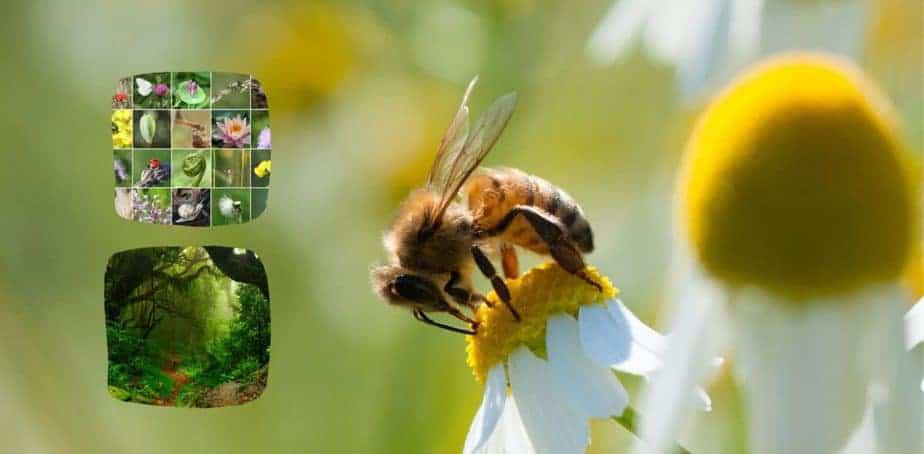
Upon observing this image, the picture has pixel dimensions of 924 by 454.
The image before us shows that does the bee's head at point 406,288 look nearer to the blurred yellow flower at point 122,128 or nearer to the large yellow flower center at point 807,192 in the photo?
the large yellow flower center at point 807,192

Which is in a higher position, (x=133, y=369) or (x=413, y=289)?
(x=413, y=289)

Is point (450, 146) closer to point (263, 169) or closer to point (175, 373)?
point (263, 169)

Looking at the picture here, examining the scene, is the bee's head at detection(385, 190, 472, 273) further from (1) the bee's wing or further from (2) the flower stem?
(2) the flower stem

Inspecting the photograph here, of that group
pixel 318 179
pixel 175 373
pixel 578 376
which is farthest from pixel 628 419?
pixel 175 373

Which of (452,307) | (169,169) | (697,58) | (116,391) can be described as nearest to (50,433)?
(116,391)

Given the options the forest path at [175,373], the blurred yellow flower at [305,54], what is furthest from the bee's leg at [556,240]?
the forest path at [175,373]

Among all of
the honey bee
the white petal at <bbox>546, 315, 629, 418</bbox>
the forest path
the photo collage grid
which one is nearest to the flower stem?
the white petal at <bbox>546, 315, 629, 418</bbox>

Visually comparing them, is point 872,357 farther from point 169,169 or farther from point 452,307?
point 169,169
